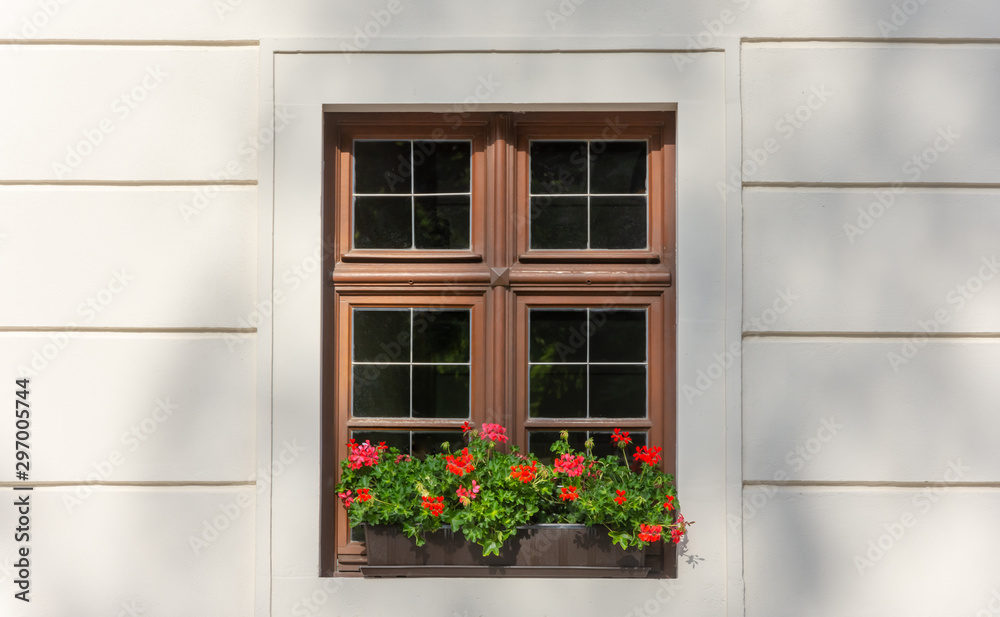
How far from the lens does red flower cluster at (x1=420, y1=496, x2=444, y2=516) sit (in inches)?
115

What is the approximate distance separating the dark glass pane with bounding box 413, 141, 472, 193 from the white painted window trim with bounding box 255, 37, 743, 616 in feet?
0.71

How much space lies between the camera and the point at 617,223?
333 cm

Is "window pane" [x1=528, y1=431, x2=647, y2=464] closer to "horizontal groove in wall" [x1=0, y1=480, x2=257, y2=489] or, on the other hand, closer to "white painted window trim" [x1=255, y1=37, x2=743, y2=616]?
"white painted window trim" [x1=255, y1=37, x2=743, y2=616]

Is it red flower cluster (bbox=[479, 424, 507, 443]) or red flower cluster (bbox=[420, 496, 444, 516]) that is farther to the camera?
red flower cluster (bbox=[479, 424, 507, 443])

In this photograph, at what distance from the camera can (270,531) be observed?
3068 mm

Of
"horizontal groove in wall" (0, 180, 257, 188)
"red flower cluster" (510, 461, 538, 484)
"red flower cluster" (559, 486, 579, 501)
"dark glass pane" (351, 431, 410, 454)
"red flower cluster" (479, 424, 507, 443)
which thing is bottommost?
"red flower cluster" (559, 486, 579, 501)

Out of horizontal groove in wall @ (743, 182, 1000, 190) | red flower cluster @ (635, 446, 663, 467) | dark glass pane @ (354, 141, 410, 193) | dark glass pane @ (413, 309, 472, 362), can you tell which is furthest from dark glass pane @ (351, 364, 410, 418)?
horizontal groove in wall @ (743, 182, 1000, 190)

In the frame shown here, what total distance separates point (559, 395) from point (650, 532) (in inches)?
29.5

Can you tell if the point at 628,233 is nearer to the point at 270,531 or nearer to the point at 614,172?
the point at 614,172

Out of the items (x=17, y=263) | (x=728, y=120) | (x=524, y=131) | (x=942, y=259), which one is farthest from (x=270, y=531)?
(x=942, y=259)

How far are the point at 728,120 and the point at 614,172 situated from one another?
0.57 metres

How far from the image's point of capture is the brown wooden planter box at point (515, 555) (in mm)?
3021

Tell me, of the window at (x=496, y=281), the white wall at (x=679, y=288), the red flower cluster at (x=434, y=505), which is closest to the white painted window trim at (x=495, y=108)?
the white wall at (x=679, y=288)

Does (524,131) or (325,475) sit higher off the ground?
(524,131)
